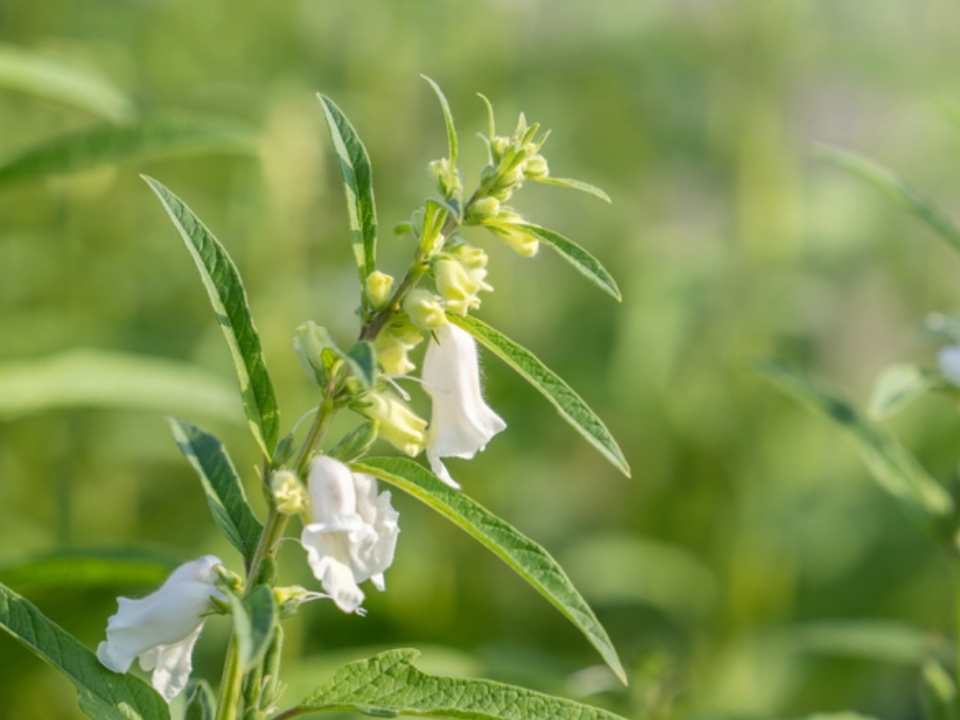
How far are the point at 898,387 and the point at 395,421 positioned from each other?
0.77 meters

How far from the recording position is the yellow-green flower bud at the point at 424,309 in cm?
112

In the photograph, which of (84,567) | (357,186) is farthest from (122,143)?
(357,186)

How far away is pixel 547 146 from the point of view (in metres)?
3.79

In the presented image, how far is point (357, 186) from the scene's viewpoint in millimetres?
1211

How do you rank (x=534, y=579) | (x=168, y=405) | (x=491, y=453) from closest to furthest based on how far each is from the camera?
1. (x=534, y=579)
2. (x=168, y=405)
3. (x=491, y=453)

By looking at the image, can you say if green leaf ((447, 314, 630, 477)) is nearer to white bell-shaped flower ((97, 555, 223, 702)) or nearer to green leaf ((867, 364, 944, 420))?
white bell-shaped flower ((97, 555, 223, 702))

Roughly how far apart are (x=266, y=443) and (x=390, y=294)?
18 centimetres

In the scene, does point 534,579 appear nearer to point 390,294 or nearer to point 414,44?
point 390,294

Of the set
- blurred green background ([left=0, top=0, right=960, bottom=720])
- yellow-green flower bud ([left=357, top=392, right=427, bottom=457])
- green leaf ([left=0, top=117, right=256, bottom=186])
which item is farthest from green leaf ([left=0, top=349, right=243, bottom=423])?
yellow-green flower bud ([left=357, top=392, right=427, bottom=457])

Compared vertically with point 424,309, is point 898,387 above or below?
above

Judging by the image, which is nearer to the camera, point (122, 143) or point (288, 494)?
point (288, 494)

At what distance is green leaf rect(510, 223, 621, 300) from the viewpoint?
1152mm

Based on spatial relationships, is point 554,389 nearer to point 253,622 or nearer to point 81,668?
point 253,622

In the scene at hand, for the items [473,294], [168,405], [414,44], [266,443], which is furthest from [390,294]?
[414,44]
